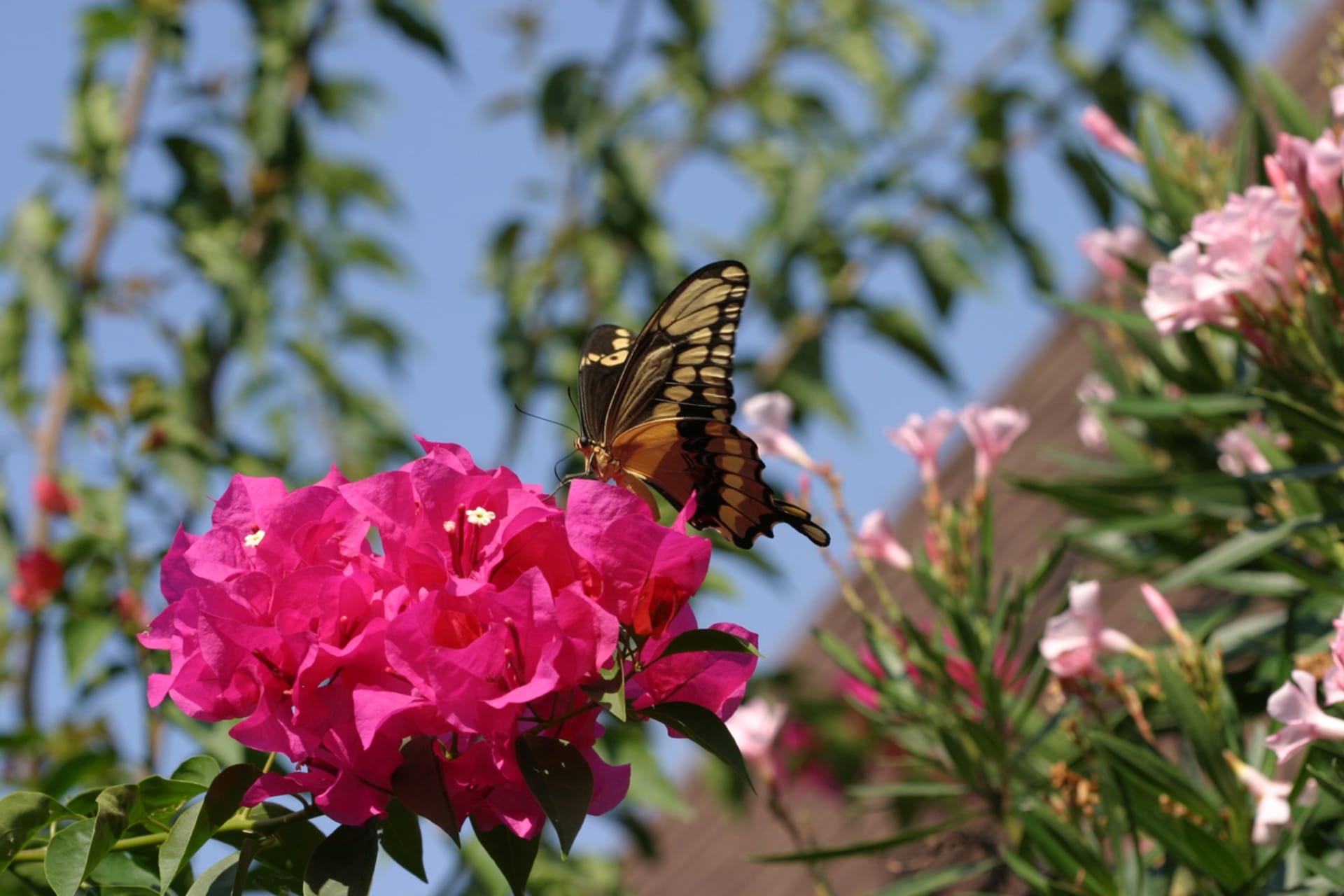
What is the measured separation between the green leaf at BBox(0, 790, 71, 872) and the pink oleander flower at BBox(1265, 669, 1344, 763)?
0.91 metres

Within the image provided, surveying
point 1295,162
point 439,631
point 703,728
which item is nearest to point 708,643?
point 703,728

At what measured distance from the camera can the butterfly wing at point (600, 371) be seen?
1.27m

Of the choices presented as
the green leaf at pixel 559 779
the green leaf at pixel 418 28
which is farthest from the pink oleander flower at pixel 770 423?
Answer: the green leaf at pixel 418 28

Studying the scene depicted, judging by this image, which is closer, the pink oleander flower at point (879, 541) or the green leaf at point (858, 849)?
the green leaf at point (858, 849)

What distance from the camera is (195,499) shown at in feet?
7.23

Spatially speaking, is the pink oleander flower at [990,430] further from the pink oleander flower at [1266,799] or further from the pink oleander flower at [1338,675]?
the pink oleander flower at [1338,675]

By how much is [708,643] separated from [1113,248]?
1186mm

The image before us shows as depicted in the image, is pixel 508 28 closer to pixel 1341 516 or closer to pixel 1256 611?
pixel 1256 611

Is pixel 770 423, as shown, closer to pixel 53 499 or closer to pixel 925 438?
pixel 925 438

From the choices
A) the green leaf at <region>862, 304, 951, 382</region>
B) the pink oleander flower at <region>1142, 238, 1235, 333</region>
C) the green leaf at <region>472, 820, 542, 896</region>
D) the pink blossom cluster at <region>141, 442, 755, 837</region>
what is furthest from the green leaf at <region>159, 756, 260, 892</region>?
the green leaf at <region>862, 304, 951, 382</region>

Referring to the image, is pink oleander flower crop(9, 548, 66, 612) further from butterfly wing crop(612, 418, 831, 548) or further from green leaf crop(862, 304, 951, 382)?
green leaf crop(862, 304, 951, 382)

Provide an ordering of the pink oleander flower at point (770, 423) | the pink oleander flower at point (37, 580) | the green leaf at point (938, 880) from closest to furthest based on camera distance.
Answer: the green leaf at point (938, 880)
the pink oleander flower at point (770, 423)
the pink oleander flower at point (37, 580)

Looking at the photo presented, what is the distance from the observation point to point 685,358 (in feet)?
4.02

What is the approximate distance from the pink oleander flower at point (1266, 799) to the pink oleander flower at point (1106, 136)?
916 millimetres
